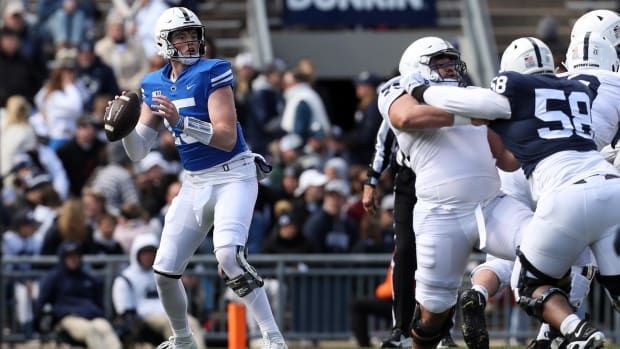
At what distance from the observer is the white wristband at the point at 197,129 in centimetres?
938

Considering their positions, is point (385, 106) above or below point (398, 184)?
above

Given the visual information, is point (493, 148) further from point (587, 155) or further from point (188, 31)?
point (188, 31)

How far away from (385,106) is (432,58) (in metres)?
0.45

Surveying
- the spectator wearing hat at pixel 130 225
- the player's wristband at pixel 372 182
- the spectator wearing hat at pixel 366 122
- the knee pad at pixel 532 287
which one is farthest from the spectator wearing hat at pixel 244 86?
the knee pad at pixel 532 287

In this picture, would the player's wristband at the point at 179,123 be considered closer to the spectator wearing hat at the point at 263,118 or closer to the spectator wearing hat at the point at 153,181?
the spectator wearing hat at the point at 153,181

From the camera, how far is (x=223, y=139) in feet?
31.1

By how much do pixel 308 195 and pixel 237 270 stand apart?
6438 mm

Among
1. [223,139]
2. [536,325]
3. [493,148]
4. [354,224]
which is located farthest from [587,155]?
[354,224]

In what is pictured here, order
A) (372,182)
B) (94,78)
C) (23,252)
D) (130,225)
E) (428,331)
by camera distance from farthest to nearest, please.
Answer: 1. (94,78)
2. (130,225)
3. (23,252)
4. (372,182)
5. (428,331)

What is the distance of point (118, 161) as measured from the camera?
1636 cm

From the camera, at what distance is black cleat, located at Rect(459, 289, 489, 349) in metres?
8.91

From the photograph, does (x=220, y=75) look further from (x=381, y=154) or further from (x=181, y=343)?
(x=181, y=343)

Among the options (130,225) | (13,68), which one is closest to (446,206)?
(130,225)

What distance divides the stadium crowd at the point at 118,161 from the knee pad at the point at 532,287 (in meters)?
5.46
